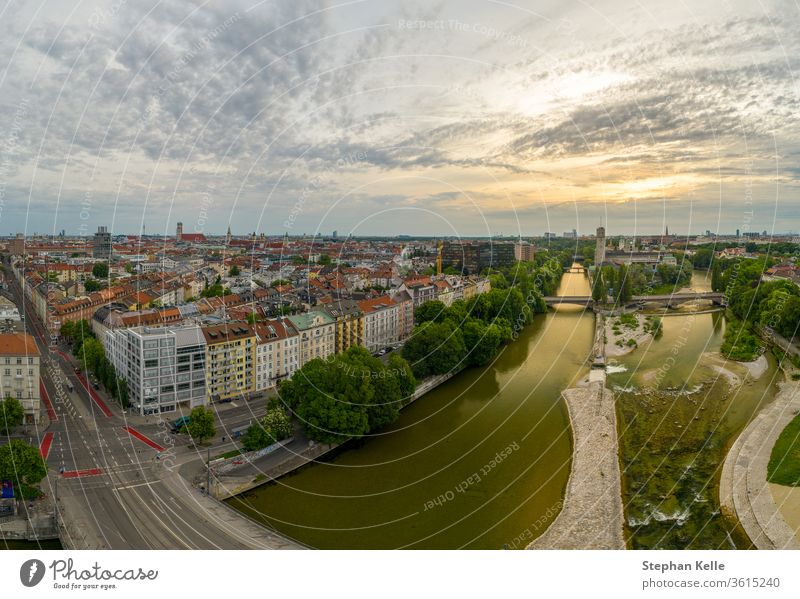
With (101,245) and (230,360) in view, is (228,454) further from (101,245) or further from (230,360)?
(101,245)

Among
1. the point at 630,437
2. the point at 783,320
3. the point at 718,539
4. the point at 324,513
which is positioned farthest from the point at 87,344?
the point at 783,320

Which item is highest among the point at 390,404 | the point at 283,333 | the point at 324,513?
the point at 283,333

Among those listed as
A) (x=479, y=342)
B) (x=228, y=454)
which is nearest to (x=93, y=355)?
(x=228, y=454)

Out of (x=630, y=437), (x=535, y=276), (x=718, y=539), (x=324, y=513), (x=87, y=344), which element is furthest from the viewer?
(x=535, y=276)

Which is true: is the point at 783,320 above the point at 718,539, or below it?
above

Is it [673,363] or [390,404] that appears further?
[673,363]

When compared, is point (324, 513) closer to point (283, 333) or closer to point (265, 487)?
point (265, 487)

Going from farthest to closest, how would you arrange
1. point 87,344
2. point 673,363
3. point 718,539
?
point 673,363 < point 87,344 < point 718,539
